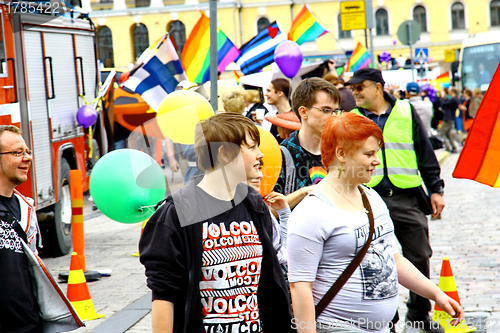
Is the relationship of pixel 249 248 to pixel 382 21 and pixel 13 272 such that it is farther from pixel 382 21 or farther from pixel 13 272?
pixel 382 21

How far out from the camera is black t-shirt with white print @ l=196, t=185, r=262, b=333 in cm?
259

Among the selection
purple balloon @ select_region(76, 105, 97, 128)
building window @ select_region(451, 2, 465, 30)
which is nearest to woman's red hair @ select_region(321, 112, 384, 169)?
purple balloon @ select_region(76, 105, 97, 128)

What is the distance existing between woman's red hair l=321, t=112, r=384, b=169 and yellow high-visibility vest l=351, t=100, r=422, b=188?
206 cm

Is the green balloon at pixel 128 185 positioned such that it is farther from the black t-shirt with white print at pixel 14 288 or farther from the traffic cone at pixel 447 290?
the traffic cone at pixel 447 290

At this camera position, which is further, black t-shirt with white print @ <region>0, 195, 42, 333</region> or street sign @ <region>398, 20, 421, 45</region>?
street sign @ <region>398, 20, 421, 45</region>

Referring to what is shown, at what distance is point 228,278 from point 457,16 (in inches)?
2107

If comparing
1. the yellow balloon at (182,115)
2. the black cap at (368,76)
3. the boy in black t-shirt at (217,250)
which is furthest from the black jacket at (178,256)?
the black cap at (368,76)

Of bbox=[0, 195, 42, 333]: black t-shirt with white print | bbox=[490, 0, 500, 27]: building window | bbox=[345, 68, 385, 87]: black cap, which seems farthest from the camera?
bbox=[490, 0, 500, 27]: building window

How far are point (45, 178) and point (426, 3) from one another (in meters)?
49.0

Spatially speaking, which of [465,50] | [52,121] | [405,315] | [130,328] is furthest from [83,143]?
[465,50]

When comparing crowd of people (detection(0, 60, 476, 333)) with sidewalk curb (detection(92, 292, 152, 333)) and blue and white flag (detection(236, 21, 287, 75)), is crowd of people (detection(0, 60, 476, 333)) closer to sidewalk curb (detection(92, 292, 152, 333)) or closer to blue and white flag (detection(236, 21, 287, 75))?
sidewalk curb (detection(92, 292, 152, 333))

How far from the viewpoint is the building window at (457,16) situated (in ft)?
171

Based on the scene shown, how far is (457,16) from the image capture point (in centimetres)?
5225

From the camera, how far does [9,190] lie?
3.42m
